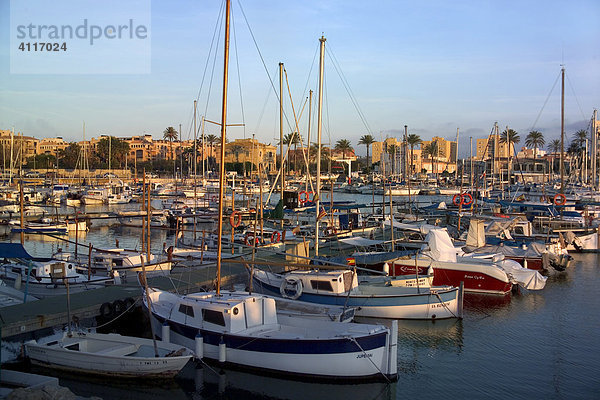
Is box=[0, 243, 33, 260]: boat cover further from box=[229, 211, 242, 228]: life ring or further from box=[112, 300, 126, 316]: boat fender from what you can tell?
box=[229, 211, 242, 228]: life ring

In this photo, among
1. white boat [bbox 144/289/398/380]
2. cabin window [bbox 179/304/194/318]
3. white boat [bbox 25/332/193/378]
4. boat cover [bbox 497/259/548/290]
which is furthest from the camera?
boat cover [bbox 497/259/548/290]

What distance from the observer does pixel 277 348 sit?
15.9 m

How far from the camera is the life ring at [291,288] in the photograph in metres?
22.1

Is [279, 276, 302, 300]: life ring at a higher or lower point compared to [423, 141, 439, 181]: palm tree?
lower

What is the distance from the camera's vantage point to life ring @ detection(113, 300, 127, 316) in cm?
2020

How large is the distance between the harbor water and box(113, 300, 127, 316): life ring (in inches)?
157

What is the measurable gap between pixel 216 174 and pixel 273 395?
122559 mm

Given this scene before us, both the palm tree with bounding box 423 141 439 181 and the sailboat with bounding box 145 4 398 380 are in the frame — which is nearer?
the sailboat with bounding box 145 4 398 380

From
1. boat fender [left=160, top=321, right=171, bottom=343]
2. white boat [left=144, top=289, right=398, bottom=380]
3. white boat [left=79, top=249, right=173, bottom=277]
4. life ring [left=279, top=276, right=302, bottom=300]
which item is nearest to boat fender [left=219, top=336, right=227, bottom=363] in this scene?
white boat [left=144, top=289, right=398, bottom=380]

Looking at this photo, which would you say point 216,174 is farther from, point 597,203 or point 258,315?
point 258,315

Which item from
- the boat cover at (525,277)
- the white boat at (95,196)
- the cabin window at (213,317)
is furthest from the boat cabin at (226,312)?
the white boat at (95,196)

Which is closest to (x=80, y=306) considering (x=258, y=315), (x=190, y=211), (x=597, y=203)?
(x=258, y=315)

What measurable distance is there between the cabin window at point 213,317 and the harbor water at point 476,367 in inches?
58.5

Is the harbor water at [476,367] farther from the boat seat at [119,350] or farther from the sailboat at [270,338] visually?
the boat seat at [119,350]
